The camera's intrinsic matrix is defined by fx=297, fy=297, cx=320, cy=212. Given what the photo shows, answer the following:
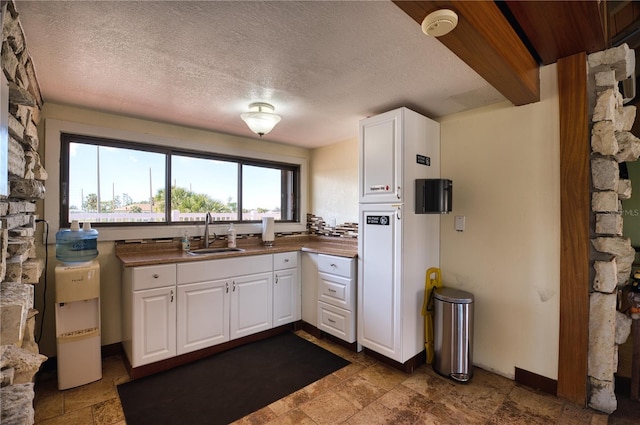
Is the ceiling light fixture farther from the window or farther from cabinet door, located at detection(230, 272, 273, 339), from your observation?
cabinet door, located at detection(230, 272, 273, 339)

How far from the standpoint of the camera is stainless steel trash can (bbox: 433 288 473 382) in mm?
2248

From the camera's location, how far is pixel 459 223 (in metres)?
2.52

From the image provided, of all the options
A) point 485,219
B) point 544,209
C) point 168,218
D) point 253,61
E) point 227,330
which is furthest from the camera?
point 168,218

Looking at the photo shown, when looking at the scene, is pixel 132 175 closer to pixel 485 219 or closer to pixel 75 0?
pixel 75 0

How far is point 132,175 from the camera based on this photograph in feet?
9.38

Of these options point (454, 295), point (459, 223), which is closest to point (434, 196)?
point (459, 223)

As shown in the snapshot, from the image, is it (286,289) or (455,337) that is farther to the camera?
(286,289)

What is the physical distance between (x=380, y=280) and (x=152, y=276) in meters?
1.83

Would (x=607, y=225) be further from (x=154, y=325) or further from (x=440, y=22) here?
(x=154, y=325)

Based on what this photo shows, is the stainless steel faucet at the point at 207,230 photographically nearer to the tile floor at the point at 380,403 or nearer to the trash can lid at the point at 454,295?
the tile floor at the point at 380,403

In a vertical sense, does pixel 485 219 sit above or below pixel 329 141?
below

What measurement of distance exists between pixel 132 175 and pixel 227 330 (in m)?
1.73

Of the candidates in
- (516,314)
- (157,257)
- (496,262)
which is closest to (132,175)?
(157,257)

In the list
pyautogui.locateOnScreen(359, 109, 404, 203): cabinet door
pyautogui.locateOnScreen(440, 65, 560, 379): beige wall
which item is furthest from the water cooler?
pyautogui.locateOnScreen(440, 65, 560, 379): beige wall
